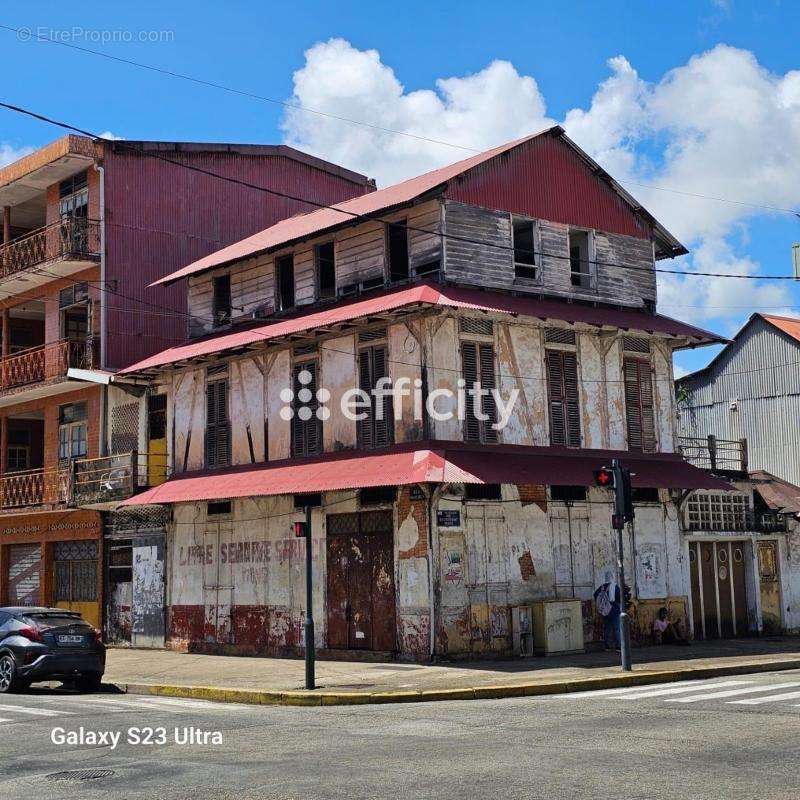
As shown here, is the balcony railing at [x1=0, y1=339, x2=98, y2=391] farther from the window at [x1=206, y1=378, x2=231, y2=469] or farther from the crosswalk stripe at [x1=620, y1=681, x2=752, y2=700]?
the crosswalk stripe at [x1=620, y1=681, x2=752, y2=700]

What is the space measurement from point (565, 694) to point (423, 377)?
7.48 meters

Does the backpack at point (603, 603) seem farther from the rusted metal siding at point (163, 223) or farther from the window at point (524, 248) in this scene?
the rusted metal siding at point (163, 223)

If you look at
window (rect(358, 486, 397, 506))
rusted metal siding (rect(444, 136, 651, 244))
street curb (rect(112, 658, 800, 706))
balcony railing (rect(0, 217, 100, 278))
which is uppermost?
balcony railing (rect(0, 217, 100, 278))

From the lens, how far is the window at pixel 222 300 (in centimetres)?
2844

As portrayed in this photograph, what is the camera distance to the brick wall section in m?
21.1

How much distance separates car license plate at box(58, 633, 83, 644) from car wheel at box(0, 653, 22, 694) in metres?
0.79

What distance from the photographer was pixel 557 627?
21672mm

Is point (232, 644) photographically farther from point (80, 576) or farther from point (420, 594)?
point (80, 576)

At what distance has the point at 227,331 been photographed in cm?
2794

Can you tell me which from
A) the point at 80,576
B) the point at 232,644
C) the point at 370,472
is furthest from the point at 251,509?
the point at 80,576

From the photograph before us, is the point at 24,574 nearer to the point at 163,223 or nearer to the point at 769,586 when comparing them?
the point at 163,223

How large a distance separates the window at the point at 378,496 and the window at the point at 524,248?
5.76 metres

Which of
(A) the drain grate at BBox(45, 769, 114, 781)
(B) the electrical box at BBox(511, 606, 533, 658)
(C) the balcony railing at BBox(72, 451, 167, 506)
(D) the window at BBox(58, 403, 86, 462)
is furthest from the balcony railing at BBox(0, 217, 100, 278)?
(A) the drain grate at BBox(45, 769, 114, 781)

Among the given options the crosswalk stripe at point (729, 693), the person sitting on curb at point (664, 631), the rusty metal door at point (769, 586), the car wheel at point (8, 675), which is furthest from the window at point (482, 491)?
the rusty metal door at point (769, 586)
